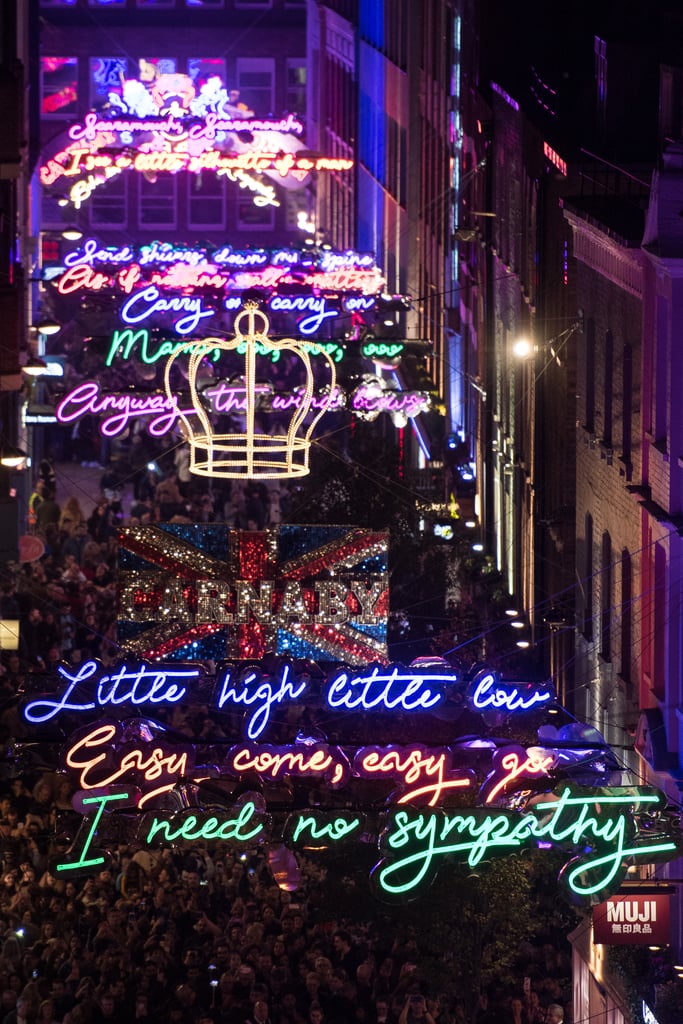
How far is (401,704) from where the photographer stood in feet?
82.4

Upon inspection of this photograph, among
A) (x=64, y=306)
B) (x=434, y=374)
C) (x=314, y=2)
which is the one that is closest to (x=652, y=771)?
(x=434, y=374)

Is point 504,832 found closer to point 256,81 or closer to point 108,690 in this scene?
point 108,690

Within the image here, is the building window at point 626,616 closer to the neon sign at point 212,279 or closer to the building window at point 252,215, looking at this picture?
the neon sign at point 212,279

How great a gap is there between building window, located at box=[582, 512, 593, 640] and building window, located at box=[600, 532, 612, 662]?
0.91 meters

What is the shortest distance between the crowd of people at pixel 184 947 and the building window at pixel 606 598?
5202 mm

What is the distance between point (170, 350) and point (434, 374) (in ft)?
48.6

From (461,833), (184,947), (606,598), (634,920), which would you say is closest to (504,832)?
(461,833)

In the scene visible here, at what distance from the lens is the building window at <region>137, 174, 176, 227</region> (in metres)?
90.4

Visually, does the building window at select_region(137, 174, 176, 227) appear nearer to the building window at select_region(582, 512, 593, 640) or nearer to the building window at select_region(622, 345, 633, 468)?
the building window at select_region(582, 512, 593, 640)

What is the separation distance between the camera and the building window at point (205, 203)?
299ft

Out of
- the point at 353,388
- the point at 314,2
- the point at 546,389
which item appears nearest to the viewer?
the point at 546,389

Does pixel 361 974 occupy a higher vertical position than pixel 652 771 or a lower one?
lower

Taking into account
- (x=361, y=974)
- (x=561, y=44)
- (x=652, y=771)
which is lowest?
(x=361, y=974)

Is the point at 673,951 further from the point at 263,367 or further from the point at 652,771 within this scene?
the point at 263,367
